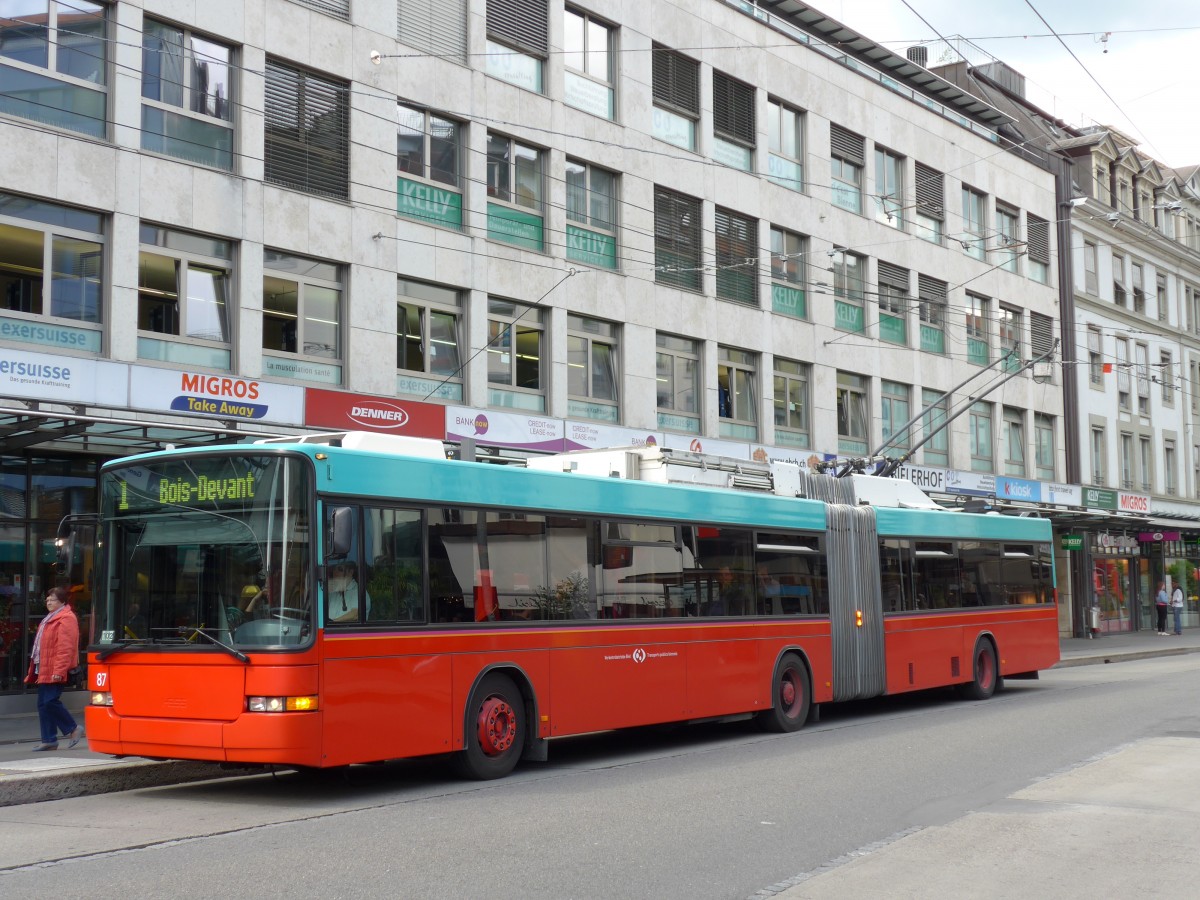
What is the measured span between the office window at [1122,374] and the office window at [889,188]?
14.7m

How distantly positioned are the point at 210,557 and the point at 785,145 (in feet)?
75.2

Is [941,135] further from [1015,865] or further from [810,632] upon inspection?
[1015,865]

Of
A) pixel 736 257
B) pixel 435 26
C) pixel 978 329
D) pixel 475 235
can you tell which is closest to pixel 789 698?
pixel 475 235

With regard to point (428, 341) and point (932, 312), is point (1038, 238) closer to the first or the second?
point (932, 312)

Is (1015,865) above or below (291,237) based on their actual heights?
below

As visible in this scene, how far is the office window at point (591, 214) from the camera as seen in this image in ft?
82.5

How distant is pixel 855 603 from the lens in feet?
58.4

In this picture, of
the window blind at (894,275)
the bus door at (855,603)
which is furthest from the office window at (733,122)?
the bus door at (855,603)

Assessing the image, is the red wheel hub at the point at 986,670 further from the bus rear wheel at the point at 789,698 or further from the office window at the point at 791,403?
the office window at the point at 791,403

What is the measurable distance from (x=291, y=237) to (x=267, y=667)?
36.7ft

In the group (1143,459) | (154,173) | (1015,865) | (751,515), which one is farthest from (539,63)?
(1143,459)

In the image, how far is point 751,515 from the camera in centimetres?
1599

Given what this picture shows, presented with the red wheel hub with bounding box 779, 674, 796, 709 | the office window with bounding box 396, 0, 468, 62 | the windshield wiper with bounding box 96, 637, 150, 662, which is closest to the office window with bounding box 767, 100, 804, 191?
the office window with bounding box 396, 0, 468, 62

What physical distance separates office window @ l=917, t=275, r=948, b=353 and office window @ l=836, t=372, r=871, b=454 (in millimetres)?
3246
